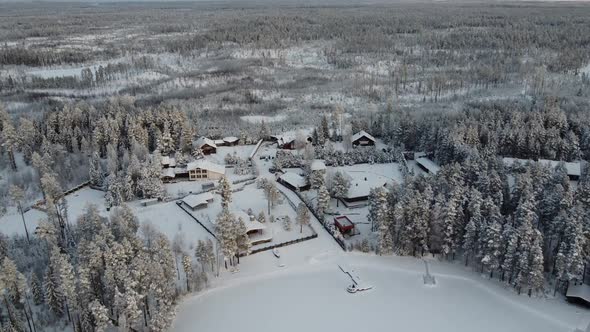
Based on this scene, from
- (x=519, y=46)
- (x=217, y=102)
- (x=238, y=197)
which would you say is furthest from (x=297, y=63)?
(x=238, y=197)

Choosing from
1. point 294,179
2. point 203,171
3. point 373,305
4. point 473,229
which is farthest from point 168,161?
point 473,229

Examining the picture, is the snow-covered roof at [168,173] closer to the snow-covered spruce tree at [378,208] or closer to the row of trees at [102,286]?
the row of trees at [102,286]

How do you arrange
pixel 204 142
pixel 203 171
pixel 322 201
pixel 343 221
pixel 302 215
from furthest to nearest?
pixel 204 142, pixel 203 171, pixel 322 201, pixel 343 221, pixel 302 215

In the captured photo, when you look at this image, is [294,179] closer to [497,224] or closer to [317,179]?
[317,179]

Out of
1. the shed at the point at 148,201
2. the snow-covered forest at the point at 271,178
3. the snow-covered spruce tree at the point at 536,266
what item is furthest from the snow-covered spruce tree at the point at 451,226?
the shed at the point at 148,201

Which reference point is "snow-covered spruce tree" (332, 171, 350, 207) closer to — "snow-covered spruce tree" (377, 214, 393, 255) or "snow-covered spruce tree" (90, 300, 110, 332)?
"snow-covered spruce tree" (377, 214, 393, 255)

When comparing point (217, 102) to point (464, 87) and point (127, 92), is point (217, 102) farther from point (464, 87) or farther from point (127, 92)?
point (464, 87)
